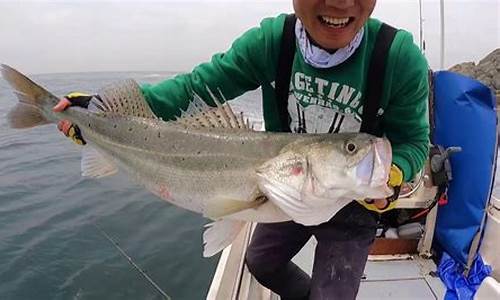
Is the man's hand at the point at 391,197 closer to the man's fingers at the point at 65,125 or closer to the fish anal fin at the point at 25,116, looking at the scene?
the man's fingers at the point at 65,125

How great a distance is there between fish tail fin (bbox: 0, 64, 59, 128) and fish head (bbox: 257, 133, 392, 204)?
1.45m

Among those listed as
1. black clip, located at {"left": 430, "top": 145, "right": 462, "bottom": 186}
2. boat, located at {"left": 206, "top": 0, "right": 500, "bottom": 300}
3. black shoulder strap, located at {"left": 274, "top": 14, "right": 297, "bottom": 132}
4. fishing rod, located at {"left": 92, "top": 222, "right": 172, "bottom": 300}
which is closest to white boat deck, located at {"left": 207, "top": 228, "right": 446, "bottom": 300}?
boat, located at {"left": 206, "top": 0, "right": 500, "bottom": 300}

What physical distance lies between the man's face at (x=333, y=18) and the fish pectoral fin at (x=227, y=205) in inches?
30.6

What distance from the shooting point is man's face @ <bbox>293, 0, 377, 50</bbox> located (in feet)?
6.31

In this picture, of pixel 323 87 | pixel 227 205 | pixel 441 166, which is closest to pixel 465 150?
pixel 441 166

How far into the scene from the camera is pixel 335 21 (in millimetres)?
2008

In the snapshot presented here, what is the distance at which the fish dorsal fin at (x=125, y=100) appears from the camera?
2.38 m

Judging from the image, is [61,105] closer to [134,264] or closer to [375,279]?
[375,279]

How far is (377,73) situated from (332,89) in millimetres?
230

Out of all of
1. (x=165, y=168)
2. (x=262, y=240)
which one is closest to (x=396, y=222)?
(x=262, y=240)

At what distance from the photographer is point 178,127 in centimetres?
223

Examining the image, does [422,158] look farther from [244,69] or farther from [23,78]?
[23,78]

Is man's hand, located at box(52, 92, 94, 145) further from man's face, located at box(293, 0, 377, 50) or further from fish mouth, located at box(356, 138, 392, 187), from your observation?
fish mouth, located at box(356, 138, 392, 187)

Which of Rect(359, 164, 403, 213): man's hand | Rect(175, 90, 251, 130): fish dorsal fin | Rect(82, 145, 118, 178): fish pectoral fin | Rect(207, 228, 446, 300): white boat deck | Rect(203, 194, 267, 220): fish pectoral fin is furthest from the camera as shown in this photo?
Rect(207, 228, 446, 300): white boat deck
